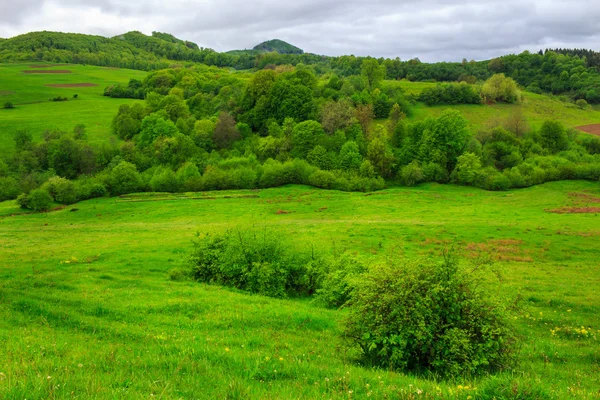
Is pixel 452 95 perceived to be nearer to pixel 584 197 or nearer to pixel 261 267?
pixel 584 197

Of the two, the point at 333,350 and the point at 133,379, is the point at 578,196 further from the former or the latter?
the point at 133,379

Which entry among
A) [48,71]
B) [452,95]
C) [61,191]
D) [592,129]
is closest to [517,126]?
[592,129]

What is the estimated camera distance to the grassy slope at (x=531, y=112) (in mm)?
113500

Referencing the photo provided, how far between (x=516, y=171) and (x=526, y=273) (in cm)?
6020

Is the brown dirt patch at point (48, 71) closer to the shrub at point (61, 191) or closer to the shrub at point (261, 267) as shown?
the shrub at point (61, 191)

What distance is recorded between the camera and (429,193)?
2963 inches

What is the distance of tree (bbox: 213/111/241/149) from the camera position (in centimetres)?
10619

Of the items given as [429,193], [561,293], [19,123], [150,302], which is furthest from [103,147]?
[561,293]

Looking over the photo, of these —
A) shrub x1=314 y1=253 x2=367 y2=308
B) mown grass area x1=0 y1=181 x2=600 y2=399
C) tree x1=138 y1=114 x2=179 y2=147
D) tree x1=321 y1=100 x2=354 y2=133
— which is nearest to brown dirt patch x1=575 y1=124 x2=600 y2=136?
tree x1=321 y1=100 x2=354 y2=133

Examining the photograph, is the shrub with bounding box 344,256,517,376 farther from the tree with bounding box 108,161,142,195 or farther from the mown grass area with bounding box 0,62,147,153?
the mown grass area with bounding box 0,62,147,153

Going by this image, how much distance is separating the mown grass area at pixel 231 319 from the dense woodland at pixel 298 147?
93.4 feet

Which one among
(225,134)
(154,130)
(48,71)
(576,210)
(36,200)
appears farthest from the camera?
(48,71)

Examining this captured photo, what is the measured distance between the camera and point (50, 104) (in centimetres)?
13900

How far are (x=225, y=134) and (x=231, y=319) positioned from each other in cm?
9616
